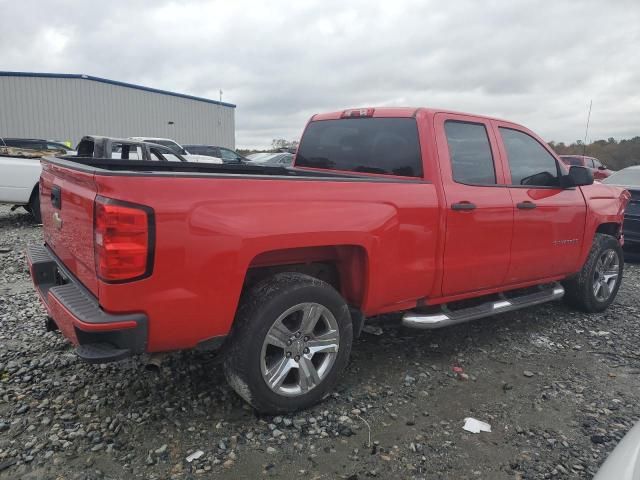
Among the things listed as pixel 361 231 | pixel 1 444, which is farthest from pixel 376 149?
pixel 1 444

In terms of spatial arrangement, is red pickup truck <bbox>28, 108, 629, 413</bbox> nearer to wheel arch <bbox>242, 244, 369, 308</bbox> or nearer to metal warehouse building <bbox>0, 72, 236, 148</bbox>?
wheel arch <bbox>242, 244, 369, 308</bbox>

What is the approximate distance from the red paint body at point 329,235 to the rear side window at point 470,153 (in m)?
0.07

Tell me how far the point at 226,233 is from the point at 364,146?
187 centimetres

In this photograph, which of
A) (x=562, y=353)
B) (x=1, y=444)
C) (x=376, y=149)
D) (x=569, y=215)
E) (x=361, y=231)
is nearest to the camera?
(x=1, y=444)

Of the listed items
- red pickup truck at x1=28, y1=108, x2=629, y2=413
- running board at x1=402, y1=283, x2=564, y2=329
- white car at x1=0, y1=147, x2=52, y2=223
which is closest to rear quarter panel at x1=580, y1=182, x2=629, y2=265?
red pickup truck at x1=28, y1=108, x2=629, y2=413

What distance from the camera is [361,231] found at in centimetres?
293

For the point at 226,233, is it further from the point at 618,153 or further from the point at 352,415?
the point at 618,153

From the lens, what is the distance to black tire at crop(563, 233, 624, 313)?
4895 millimetres

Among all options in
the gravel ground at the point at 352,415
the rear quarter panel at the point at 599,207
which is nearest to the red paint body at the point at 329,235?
the rear quarter panel at the point at 599,207

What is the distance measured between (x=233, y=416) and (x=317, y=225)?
49.8 inches

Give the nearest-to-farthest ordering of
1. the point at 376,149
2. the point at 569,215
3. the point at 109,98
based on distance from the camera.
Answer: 1. the point at 376,149
2. the point at 569,215
3. the point at 109,98

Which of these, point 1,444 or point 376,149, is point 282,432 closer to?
point 1,444

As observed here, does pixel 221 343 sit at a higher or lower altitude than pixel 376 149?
lower

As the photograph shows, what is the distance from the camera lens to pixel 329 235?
110 inches
